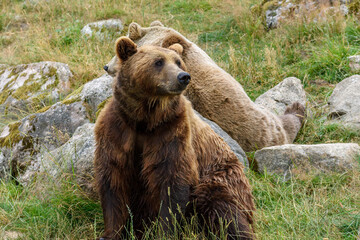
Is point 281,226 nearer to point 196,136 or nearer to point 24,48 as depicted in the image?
point 196,136

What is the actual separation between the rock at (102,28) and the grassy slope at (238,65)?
0.36m

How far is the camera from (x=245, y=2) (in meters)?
12.6

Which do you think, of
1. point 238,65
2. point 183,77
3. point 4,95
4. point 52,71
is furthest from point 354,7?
point 183,77

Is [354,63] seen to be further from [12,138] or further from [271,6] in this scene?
[12,138]

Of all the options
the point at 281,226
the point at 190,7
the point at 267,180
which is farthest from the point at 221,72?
the point at 190,7

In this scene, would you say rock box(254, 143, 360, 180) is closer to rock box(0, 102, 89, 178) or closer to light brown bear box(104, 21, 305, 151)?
light brown bear box(104, 21, 305, 151)

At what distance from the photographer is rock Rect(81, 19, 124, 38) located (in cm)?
1083

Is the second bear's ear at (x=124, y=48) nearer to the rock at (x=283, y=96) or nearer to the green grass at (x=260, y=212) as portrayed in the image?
the green grass at (x=260, y=212)

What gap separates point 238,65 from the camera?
924 centimetres

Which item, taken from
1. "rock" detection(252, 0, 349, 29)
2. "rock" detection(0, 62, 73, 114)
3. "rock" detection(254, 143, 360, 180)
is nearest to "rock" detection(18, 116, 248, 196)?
"rock" detection(254, 143, 360, 180)

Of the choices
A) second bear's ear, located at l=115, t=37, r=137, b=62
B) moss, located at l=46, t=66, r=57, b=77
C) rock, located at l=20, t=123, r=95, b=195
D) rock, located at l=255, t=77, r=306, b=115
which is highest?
second bear's ear, located at l=115, t=37, r=137, b=62

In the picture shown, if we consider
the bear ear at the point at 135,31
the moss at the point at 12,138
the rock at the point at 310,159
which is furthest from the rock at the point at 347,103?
the moss at the point at 12,138

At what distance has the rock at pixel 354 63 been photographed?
834cm

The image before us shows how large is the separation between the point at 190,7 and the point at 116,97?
10.5 meters
